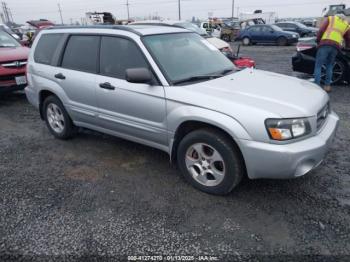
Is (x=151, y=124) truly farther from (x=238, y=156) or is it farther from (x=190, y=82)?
(x=238, y=156)

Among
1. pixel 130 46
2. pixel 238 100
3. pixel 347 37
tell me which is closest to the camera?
pixel 238 100

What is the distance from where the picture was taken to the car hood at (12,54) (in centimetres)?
713

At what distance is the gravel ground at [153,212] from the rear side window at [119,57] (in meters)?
1.22

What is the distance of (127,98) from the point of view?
11.8 feet

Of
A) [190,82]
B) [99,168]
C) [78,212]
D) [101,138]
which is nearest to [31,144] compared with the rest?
[101,138]

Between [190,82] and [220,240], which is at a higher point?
[190,82]

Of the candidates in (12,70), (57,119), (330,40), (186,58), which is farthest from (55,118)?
(330,40)

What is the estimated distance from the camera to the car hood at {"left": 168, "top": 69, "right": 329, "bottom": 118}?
2.80 meters

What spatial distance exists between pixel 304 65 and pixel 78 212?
7136 millimetres

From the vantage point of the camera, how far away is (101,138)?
506 centimetres

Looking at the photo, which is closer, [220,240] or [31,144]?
[220,240]

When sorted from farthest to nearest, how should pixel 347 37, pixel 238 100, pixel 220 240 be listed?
pixel 347 37 < pixel 238 100 < pixel 220 240

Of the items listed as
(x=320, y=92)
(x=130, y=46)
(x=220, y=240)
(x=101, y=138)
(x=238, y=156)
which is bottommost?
(x=101, y=138)

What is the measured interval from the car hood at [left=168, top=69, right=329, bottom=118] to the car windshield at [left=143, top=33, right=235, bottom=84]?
0.69 feet
